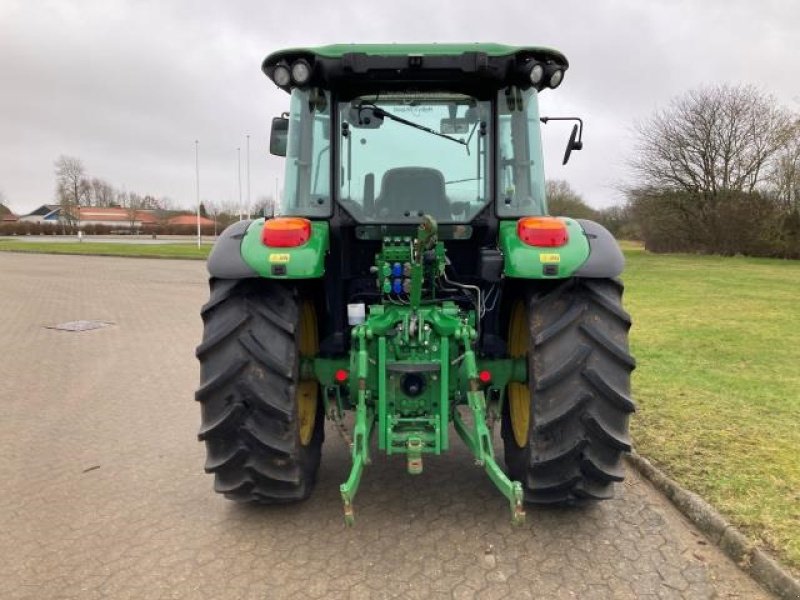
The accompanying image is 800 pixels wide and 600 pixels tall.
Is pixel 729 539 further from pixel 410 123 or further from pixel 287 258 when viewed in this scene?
pixel 410 123

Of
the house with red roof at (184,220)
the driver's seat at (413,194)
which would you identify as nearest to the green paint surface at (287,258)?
the driver's seat at (413,194)

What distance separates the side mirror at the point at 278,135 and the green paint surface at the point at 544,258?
1756 mm

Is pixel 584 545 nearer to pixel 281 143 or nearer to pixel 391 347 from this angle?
pixel 391 347

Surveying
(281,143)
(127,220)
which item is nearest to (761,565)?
(281,143)

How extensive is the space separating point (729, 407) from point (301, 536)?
Result: 3645mm

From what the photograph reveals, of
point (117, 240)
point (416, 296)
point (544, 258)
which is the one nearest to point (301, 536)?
point (416, 296)

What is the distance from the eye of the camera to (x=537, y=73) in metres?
3.22

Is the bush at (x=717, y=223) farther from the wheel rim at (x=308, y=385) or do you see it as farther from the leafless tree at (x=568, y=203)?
the wheel rim at (x=308, y=385)

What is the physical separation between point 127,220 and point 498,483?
8620cm

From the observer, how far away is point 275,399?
10.1ft

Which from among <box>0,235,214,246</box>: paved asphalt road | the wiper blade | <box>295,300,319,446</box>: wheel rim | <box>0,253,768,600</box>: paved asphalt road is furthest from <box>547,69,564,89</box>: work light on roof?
<box>0,235,214,246</box>: paved asphalt road

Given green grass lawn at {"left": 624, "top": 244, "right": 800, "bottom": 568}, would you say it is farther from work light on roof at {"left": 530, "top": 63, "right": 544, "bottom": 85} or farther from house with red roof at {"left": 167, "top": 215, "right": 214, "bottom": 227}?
house with red roof at {"left": 167, "top": 215, "right": 214, "bottom": 227}

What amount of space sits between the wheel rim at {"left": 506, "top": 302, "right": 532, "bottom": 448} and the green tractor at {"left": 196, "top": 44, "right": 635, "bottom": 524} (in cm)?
2

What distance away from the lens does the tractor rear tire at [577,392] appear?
117 inches
